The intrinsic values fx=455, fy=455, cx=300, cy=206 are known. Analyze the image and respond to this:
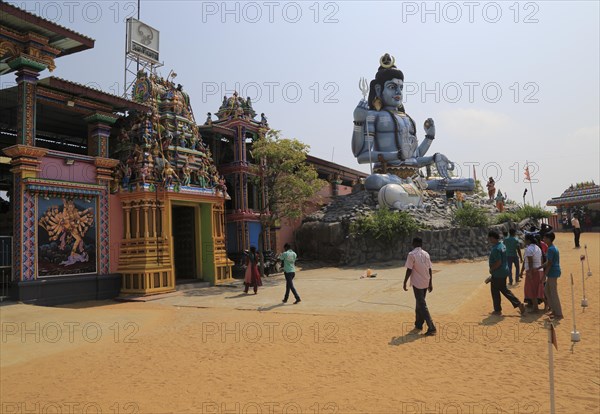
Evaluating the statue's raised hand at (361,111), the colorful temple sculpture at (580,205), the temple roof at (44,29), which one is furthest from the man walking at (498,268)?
the colorful temple sculpture at (580,205)

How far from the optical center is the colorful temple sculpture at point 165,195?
1426 centimetres

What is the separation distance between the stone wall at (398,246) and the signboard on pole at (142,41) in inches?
450

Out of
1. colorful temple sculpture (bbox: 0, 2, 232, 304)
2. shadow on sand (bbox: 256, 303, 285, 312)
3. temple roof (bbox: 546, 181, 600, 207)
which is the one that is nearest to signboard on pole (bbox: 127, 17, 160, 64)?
colorful temple sculpture (bbox: 0, 2, 232, 304)

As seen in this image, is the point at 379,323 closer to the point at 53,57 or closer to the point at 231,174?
the point at 53,57

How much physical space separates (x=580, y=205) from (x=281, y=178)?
31040 mm

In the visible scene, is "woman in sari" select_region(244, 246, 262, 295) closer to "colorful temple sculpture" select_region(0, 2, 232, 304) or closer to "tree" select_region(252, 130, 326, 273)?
"colorful temple sculpture" select_region(0, 2, 232, 304)

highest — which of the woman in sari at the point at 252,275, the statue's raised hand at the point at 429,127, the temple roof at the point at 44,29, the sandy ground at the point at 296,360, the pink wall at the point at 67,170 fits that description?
the statue's raised hand at the point at 429,127

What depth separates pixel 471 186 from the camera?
29.2 m

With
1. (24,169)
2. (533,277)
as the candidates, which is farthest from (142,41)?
(533,277)

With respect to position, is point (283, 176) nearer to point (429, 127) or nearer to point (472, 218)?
point (472, 218)

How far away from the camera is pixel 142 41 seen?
19.7 meters

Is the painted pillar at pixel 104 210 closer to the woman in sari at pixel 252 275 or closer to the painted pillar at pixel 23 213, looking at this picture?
the painted pillar at pixel 23 213

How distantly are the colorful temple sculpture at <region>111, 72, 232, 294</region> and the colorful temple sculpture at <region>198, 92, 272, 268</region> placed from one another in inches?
103

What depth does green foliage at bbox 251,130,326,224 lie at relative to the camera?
1745 centimetres
